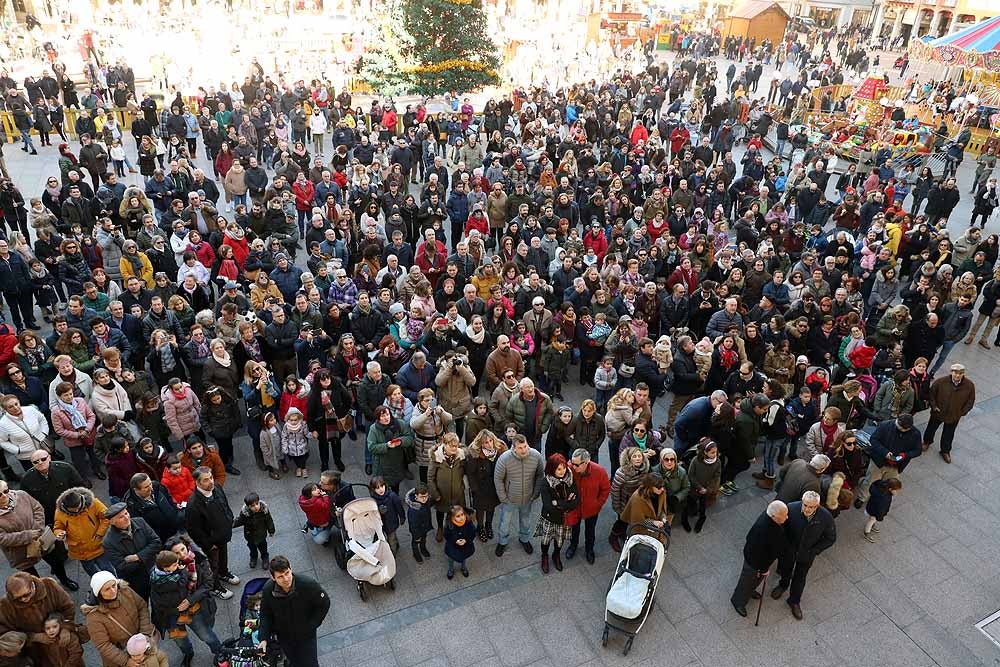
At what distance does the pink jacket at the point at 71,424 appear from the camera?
6.96m

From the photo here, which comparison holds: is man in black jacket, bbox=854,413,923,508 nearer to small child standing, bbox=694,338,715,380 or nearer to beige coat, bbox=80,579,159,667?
small child standing, bbox=694,338,715,380

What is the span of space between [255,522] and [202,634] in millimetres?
1033

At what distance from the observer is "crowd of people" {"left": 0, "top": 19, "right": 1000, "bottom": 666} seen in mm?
6047

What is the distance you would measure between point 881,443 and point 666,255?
16.4 ft

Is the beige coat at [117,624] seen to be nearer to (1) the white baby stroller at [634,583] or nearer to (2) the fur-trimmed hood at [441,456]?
(2) the fur-trimmed hood at [441,456]

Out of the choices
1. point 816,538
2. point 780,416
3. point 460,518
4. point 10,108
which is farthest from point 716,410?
point 10,108

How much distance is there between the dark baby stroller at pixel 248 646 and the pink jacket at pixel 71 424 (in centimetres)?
291

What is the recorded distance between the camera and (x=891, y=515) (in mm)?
7898

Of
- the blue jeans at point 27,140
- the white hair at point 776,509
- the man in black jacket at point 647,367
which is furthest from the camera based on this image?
the blue jeans at point 27,140

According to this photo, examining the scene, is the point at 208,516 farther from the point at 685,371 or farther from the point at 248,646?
the point at 685,371

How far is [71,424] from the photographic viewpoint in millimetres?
7020

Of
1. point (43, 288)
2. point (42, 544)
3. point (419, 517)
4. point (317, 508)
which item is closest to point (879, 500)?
point (419, 517)

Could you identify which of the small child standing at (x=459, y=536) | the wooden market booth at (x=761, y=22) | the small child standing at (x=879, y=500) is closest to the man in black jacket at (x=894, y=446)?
the small child standing at (x=879, y=500)

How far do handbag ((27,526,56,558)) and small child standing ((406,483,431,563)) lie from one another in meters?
3.02
